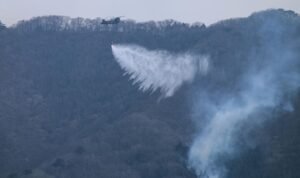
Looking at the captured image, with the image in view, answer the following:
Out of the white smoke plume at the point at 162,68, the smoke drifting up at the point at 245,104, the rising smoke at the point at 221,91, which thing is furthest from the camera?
the white smoke plume at the point at 162,68

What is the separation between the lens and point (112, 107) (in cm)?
11175

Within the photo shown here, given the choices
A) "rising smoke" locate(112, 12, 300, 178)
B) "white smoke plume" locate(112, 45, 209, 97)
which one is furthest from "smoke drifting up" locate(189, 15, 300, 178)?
"white smoke plume" locate(112, 45, 209, 97)

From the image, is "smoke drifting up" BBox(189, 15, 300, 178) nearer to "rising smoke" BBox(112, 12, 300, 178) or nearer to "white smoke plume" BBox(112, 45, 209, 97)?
"rising smoke" BBox(112, 12, 300, 178)

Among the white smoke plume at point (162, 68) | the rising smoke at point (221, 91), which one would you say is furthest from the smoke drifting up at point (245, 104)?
the white smoke plume at point (162, 68)

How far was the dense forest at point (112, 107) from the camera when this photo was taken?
83.2 meters

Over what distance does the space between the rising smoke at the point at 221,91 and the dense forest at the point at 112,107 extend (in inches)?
47.1

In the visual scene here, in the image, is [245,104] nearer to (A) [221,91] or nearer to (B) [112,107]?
(A) [221,91]

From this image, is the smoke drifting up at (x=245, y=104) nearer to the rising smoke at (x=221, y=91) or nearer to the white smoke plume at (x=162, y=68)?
the rising smoke at (x=221, y=91)

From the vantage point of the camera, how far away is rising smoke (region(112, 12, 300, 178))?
83.9 meters

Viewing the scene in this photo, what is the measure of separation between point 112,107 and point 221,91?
68.8 feet

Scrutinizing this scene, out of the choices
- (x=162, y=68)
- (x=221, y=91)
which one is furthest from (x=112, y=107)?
(x=221, y=91)

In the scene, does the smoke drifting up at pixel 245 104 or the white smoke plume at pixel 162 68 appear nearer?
the smoke drifting up at pixel 245 104

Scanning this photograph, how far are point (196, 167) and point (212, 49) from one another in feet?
115

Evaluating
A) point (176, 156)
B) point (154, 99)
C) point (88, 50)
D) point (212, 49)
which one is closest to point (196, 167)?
point (176, 156)
